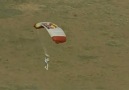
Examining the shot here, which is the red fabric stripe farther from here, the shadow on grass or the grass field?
the shadow on grass

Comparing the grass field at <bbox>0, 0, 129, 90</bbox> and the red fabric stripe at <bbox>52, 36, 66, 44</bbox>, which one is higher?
the red fabric stripe at <bbox>52, 36, 66, 44</bbox>

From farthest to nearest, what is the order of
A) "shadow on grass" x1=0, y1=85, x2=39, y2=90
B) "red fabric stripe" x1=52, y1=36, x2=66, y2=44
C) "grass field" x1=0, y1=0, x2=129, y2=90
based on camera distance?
"grass field" x1=0, y1=0, x2=129, y2=90 < "shadow on grass" x1=0, y1=85, x2=39, y2=90 < "red fabric stripe" x1=52, y1=36, x2=66, y2=44

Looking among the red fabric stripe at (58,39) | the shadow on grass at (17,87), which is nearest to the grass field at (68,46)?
the shadow on grass at (17,87)

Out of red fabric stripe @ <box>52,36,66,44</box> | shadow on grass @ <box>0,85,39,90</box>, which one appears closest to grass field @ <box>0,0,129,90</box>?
shadow on grass @ <box>0,85,39,90</box>

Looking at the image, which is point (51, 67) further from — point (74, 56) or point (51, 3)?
point (51, 3)

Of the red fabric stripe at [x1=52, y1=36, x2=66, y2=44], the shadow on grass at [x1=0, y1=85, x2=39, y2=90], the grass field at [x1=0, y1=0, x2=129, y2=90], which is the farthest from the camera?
the grass field at [x1=0, y1=0, x2=129, y2=90]

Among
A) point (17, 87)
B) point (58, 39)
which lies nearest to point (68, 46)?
point (17, 87)

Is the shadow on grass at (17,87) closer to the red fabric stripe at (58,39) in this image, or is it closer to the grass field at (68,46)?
the grass field at (68,46)

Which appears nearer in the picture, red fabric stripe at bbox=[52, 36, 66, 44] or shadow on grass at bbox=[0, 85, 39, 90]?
red fabric stripe at bbox=[52, 36, 66, 44]

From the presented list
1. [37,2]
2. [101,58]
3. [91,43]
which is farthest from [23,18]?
[101,58]
